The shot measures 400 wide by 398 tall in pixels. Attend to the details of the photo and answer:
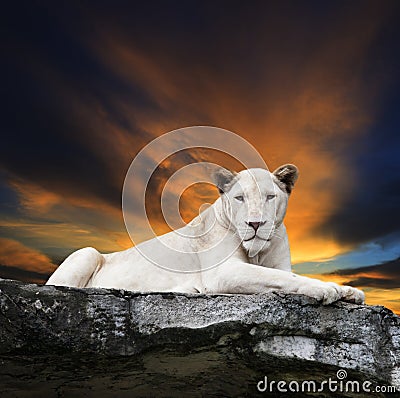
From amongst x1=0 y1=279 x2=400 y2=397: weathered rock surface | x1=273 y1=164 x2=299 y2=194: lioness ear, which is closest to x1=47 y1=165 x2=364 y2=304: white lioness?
x1=273 y1=164 x2=299 y2=194: lioness ear

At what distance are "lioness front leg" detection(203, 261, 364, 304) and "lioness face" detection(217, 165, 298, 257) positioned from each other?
405 mm

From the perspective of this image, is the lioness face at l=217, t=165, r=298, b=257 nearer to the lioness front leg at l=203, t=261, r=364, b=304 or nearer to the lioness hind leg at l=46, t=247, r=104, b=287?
the lioness front leg at l=203, t=261, r=364, b=304

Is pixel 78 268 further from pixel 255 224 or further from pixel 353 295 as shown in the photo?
pixel 353 295

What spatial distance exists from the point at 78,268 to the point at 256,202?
2.62m

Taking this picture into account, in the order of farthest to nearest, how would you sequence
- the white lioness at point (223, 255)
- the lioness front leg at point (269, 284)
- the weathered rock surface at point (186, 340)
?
the white lioness at point (223, 255), the lioness front leg at point (269, 284), the weathered rock surface at point (186, 340)

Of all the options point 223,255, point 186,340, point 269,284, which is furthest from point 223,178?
point 186,340

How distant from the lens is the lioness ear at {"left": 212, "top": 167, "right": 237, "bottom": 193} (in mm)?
5195

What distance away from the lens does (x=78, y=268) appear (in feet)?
18.6

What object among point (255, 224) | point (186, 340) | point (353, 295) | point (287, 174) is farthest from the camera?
point (287, 174)

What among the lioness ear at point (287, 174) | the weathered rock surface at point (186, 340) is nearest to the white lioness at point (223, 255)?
the lioness ear at point (287, 174)

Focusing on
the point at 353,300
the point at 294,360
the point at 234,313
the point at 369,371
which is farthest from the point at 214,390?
the point at 353,300

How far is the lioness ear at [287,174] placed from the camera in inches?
204

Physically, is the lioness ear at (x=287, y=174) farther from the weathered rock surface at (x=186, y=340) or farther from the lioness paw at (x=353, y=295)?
the weathered rock surface at (x=186, y=340)

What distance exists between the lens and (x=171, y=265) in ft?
18.0
